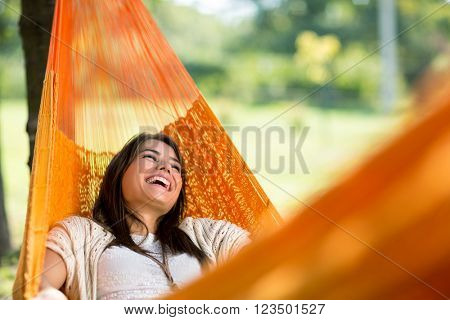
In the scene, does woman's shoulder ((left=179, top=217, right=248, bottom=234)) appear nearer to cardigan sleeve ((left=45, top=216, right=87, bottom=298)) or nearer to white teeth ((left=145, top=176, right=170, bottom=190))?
white teeth ((left=145, top=176, right=170, bottom=190))

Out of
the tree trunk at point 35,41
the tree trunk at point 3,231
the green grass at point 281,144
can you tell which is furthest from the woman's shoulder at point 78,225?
the green grass at point 281,144

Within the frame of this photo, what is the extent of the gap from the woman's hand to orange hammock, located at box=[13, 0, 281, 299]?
0.84ft

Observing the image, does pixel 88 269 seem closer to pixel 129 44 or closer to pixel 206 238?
pixel 206 238

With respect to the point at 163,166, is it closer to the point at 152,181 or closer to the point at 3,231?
the point at 152,181

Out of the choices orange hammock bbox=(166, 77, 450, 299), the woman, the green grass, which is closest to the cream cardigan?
the woman

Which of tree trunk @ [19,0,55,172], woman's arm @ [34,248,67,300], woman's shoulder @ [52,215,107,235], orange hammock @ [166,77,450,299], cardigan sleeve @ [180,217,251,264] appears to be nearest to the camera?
orange hammock @ [166,77,450,299]

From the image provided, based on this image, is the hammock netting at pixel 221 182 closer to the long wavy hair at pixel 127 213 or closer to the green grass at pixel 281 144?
the long wavy hair at pixel 127 213

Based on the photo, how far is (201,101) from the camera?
1.74 metres

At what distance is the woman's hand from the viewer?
1249 mm

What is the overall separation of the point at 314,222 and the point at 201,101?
788 mm

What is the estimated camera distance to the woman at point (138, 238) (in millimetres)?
1417

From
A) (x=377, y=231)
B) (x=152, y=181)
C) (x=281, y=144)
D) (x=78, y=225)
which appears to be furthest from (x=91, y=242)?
(x=281, y=144)
